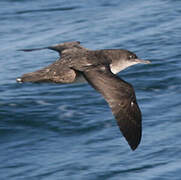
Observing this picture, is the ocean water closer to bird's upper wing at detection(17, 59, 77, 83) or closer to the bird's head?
the bird's head

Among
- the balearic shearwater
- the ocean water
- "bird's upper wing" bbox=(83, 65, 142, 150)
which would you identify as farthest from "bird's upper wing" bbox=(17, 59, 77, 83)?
the ocean water

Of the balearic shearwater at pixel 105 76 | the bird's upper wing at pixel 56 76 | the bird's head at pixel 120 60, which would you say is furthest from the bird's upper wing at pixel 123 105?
the bird's head at pixel 120 60

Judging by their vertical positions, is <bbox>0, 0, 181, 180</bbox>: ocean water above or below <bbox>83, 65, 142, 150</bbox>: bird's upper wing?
below

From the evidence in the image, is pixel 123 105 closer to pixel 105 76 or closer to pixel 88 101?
pixel 105 76

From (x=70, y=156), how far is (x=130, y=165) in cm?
90

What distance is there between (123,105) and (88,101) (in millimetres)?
3782

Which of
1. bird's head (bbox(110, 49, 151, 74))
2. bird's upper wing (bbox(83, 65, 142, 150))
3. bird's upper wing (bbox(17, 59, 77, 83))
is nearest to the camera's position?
bird's upper wing (bbox(83, 65, 142, 150))

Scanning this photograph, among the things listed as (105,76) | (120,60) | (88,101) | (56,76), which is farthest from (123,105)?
(88,101)

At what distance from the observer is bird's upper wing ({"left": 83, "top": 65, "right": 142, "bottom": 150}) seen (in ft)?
21.7

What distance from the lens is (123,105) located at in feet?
21.9

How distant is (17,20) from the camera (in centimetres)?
1534

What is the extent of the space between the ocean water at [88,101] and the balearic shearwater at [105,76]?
1.31 meters

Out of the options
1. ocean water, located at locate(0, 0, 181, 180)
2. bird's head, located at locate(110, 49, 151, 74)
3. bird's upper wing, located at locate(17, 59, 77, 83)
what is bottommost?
ocean water, located at locate(0, 0, 181, 180)

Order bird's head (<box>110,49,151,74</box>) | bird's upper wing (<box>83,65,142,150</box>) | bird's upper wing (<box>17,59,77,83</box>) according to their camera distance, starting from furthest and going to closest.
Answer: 1. bird's head (<box>110,49,151,74</box>)
2. bird's upper wing (<box>17,59,77,83</box>)
3. bird's upper wing (<box>83,65,142,150</box>)
